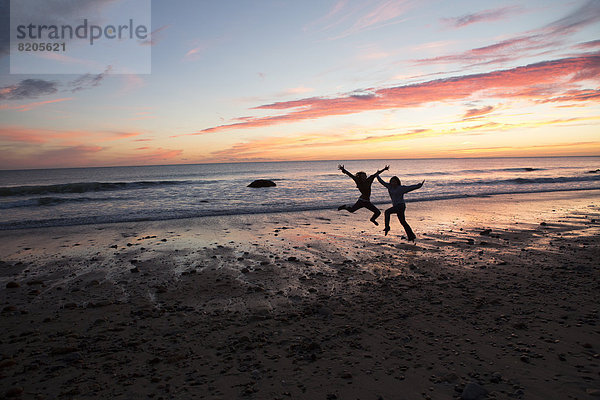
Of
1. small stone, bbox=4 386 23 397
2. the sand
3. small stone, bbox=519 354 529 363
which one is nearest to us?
small stone, bbox=4 386 23 397

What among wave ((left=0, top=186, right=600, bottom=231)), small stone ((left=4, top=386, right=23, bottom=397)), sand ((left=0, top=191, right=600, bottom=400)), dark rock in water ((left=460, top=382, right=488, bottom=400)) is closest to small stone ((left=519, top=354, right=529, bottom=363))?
sand ((left=0, top=191, right=600, bottom=400))

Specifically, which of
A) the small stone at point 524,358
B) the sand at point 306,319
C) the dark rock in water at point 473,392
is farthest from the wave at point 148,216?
the dark rock in water at point 473,392

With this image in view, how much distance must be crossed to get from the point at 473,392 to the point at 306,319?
8.56 ft

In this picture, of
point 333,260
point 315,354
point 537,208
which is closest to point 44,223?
point 333,260

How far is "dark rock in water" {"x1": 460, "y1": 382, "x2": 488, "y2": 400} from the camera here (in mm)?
3439

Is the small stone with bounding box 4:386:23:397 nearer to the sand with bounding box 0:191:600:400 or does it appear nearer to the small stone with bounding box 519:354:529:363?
the sand with bounding box 0:191:600:400

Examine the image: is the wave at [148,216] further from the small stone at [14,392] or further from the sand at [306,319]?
the small stone at [14,392]

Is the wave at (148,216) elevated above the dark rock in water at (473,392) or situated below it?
above

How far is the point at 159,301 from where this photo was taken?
20.9 feet

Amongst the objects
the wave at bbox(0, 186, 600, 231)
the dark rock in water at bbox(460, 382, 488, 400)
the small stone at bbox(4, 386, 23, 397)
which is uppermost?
the wave at bbox(0, 186, 600, 231)

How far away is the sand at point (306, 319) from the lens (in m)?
3.81

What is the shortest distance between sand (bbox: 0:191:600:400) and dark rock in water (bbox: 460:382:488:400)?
1cm

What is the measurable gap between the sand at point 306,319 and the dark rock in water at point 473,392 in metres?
0.01

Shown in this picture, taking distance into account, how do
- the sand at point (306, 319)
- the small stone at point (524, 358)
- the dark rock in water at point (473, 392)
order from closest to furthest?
the dark rock in water at point (473, 392)
the sand at point (306, 319)
the small stone at point (524, 358)
